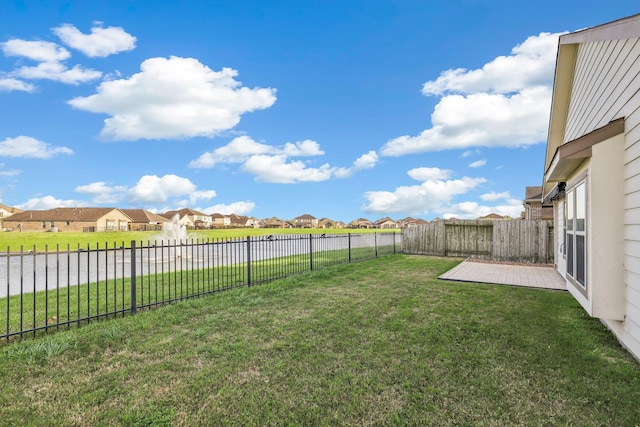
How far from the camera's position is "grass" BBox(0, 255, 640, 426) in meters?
2.74

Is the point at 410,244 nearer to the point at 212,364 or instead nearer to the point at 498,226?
the point at 498,226

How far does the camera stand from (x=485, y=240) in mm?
15531

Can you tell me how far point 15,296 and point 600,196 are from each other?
450 inches

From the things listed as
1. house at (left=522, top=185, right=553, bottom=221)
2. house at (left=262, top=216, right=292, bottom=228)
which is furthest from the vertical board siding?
house at (left=262, top=216, right=292, bottom=228)

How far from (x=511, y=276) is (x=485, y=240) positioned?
19.6ft

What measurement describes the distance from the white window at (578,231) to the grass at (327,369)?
76 cm

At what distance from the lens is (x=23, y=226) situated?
52.5 m

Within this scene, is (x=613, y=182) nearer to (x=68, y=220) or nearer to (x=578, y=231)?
(x=578, y=231)

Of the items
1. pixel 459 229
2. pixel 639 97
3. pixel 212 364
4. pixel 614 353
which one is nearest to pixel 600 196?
pixel 639 97

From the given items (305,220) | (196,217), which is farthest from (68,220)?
(305,220)

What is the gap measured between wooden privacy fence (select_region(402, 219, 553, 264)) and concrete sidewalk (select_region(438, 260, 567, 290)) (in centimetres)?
247

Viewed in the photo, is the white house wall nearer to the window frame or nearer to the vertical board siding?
the vertical board siding

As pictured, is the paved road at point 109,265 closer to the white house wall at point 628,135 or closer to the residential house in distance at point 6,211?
the white house wall at point 628,135

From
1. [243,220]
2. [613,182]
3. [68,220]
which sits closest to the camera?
[613,182]
